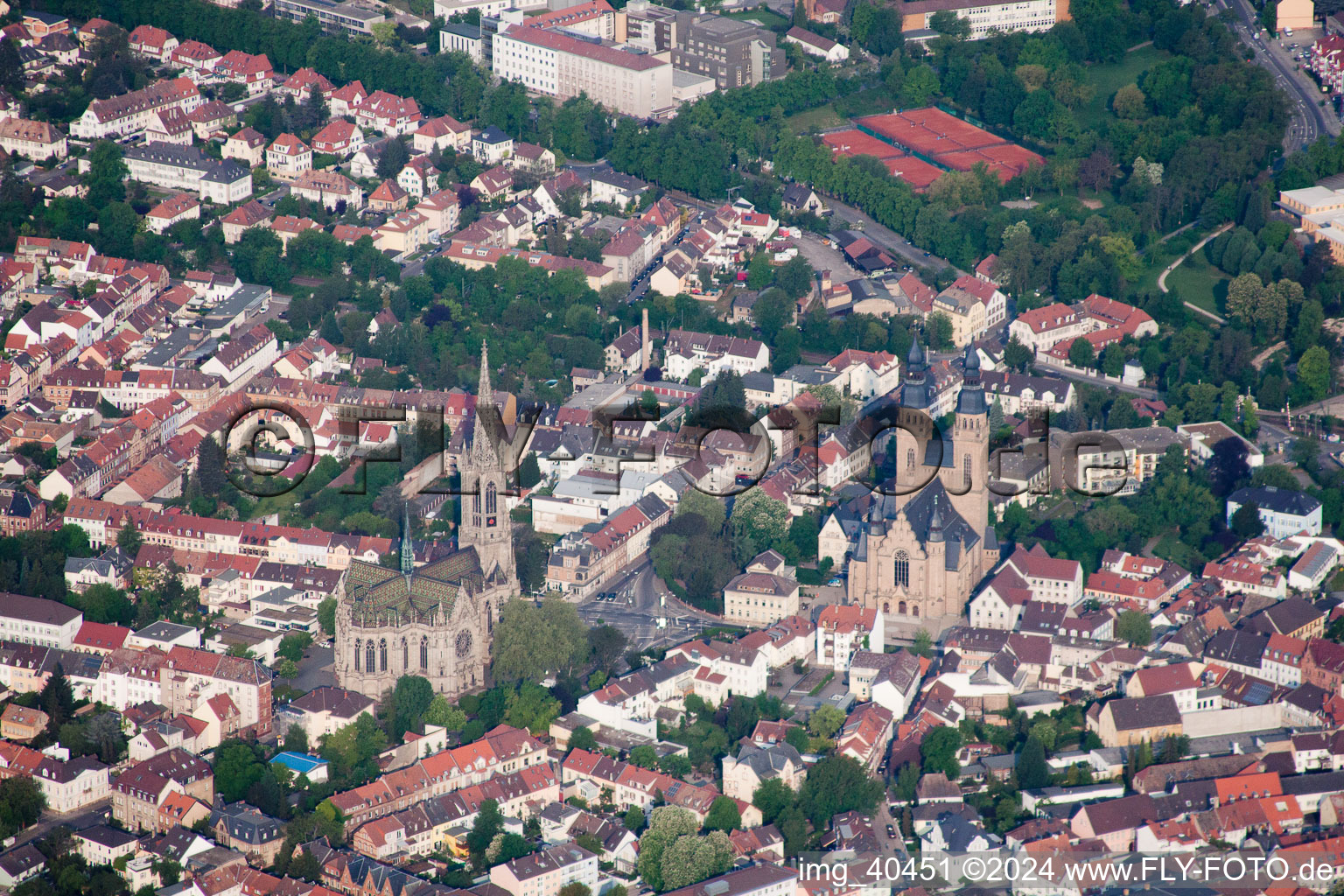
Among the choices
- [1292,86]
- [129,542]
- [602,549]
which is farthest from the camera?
[1292,86]

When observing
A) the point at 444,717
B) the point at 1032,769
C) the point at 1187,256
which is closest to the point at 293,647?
the point at 444,717

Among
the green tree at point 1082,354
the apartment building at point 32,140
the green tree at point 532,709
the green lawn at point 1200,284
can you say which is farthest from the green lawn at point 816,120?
the green tree at point 532,709

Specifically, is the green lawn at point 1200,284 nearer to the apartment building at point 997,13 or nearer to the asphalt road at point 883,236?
the asphalt road at point 883,236

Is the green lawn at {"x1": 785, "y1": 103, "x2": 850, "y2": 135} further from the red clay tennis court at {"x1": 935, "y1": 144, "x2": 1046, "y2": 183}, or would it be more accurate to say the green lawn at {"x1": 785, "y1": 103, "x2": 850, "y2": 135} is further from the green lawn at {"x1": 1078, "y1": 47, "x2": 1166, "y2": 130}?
the green lawn at {"x1": 1078, "y1": 47, "x2": 1166, "y2": 130}

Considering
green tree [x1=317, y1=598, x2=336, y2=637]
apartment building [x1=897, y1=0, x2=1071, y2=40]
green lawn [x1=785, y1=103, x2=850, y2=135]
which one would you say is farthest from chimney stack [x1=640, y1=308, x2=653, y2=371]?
apartment building [x1=897, y1=0, x2=1071, y2=40]

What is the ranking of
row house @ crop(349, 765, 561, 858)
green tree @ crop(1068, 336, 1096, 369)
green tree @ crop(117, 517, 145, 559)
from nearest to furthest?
1. row house @ crop(349, 765, 561, 858)
2. green tree @ crop(117, 517, 145, 559)
3. green tree @ crop(1068, 336, 1096, 369)

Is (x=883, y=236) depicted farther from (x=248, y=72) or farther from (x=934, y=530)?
(x=248, y=72)

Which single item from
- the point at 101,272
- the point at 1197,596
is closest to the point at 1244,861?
→ the point at 1197,596
